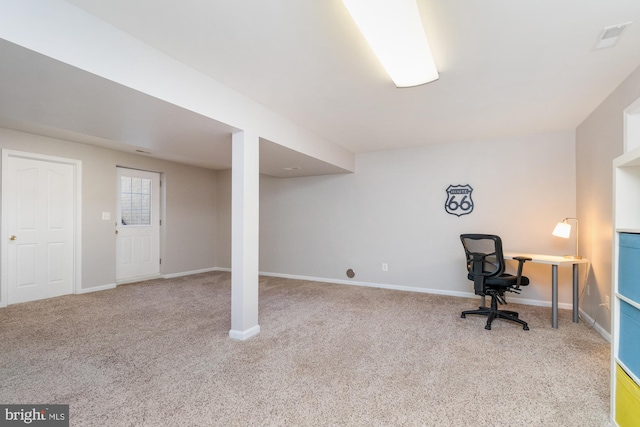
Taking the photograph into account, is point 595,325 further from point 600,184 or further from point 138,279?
point 138,279

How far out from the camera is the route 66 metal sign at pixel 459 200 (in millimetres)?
4387

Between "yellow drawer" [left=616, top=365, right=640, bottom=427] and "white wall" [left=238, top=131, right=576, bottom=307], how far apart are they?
2717 millimetres

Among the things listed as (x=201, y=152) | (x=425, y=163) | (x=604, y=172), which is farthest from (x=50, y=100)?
(x=604, y=172)

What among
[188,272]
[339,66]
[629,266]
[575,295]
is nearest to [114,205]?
[188,272]

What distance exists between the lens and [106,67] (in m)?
1.80

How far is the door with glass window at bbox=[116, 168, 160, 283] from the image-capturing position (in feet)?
16.9

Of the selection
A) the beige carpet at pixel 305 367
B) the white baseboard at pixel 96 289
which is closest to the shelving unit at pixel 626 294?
the beige carpet at pixel 305 367

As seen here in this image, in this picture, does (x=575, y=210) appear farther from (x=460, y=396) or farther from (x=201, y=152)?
(x=201, y=152)

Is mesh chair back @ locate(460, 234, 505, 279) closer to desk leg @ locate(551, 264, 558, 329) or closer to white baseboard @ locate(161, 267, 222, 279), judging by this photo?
desk leg @ locate(551, 264, 558, 329)

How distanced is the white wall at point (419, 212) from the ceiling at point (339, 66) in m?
0.75

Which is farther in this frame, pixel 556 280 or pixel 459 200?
pixel 459 200

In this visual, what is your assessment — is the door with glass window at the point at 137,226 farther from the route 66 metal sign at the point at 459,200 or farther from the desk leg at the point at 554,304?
the desk leg at the point at 554,304

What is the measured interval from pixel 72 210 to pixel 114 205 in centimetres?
58

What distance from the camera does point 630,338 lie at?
1511mm
